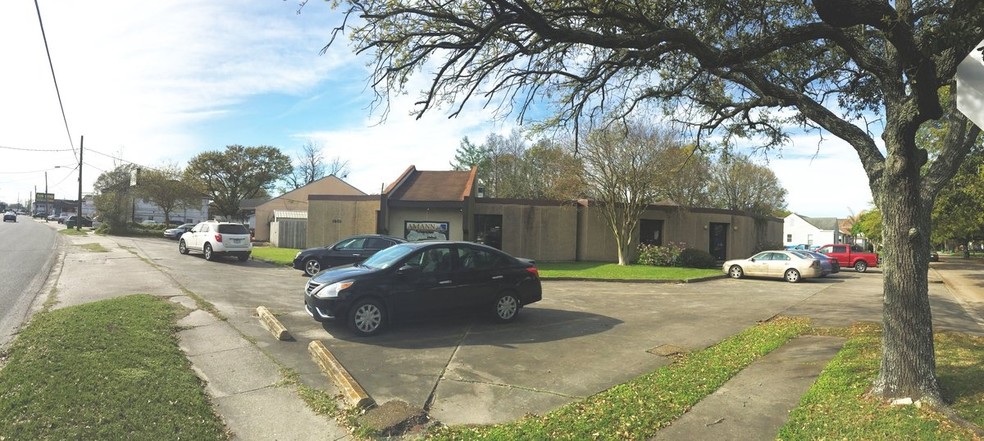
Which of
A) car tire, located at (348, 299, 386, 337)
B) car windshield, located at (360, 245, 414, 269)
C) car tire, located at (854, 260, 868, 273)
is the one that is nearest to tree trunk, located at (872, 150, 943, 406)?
car tire, located at (348, 299, 386, 337)

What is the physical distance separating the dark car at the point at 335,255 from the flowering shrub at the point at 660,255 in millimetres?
13884

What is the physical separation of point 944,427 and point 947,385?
139cm

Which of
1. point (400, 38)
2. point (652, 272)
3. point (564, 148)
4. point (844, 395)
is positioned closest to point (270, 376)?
point (400, 38)

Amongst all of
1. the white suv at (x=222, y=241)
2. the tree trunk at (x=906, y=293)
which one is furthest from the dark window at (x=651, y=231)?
the tree trunk at (x=906, y=293)

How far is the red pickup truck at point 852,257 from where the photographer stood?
3067cm

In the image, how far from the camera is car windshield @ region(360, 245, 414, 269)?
339 inches

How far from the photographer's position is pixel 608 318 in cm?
1041

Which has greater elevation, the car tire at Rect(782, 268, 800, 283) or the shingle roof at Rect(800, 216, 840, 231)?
the shingle roof at Rect(800, 216, 840, 231)

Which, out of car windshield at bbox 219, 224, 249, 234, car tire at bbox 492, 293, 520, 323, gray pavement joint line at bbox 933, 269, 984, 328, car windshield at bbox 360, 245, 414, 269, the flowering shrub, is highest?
car windshield at bbox 219, 224, 249, 234

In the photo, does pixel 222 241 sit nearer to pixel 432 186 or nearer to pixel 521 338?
pixel 432 186

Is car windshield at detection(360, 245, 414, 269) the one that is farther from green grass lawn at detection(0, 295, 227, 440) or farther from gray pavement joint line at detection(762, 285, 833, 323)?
gray pavement joint line at detection(762, 285, 833, 323)

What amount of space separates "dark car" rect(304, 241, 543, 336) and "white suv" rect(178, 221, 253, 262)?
Answer: 13357mm

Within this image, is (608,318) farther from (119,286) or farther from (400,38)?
(119,286)

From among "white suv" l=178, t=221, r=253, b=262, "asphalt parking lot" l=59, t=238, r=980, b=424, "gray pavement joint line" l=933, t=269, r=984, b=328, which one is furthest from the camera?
"white suv" l=178, t=221, r=253, b=262
